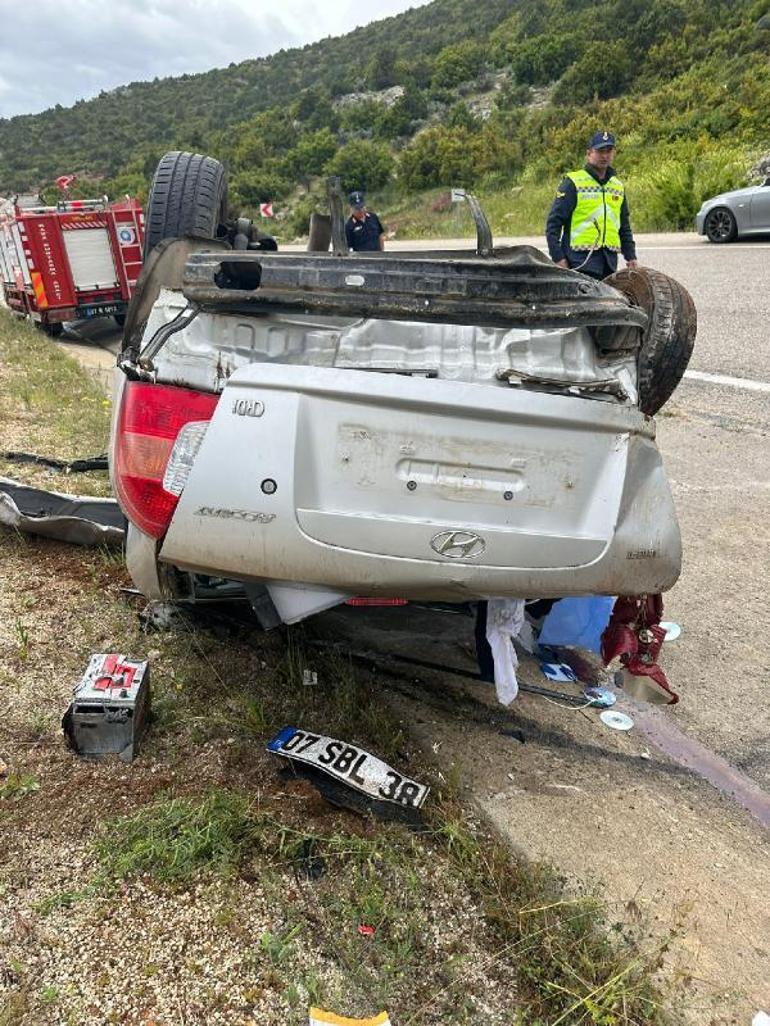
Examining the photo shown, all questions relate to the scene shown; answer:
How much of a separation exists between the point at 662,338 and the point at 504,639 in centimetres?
149

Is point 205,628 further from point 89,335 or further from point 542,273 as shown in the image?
point 89,335

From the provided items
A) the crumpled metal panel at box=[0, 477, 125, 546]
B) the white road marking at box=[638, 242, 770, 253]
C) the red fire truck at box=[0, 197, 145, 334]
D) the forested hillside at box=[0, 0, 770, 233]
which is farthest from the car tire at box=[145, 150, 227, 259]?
the forested hillside at box=[0, 0, 770, 233]

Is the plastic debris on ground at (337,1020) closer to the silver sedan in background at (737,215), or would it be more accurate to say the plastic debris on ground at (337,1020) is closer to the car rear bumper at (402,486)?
the car rear bumper at (402,486)

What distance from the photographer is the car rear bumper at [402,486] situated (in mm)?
2037

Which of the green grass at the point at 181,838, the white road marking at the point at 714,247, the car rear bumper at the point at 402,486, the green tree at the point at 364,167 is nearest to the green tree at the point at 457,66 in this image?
the green tree at the point at 364,167

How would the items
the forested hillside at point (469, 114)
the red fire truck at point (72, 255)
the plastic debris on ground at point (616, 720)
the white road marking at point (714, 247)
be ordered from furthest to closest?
the forested hillside at point (469, 114), the white road marking at point (714, 247), the red fire truck at point (72, 255), the plastic debris on ground at point (616, 720)

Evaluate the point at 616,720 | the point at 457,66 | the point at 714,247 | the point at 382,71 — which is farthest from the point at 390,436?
the point at 382,71

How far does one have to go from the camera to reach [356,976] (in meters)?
1.76

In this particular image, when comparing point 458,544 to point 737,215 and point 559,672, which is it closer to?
point 559,672

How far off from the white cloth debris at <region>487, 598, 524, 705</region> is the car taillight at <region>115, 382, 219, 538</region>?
3.34ft

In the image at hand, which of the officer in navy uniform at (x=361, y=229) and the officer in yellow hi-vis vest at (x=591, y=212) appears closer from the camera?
the officer in yellow hi-vis vest at (x=591, y=212)

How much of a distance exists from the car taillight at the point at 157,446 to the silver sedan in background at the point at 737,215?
1302 centimetres

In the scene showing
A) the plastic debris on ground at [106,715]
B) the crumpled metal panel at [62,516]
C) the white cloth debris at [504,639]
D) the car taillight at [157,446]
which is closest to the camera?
the car taillight at [157,446]

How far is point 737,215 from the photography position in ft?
42.2
